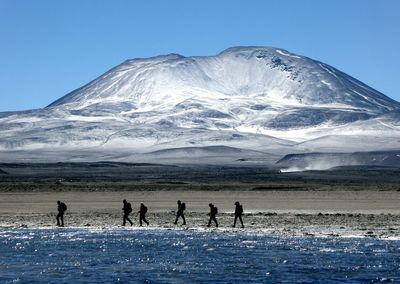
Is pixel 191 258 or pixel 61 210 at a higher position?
pixel 61 210

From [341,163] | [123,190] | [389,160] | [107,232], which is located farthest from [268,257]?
[389,160]

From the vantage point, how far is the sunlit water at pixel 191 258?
24844 mm

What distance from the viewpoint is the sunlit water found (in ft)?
81.5

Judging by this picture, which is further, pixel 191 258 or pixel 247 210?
pixel 247 210

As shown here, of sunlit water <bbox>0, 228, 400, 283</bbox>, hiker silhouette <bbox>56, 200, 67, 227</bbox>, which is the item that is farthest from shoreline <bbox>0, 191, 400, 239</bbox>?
sunlit water <bbox>0, 228, 400, 283</bbox>

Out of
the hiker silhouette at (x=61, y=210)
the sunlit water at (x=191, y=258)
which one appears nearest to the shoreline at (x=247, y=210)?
the hiker silhouette at (x=61, y=210)

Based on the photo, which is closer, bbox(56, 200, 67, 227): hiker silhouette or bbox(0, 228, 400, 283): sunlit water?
bbox(0, 228, 400, 283): sunlit water

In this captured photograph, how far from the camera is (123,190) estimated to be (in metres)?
71.3

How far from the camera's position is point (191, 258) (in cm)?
2883

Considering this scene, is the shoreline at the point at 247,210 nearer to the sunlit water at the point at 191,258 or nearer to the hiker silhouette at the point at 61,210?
the hiker silhouette at the point at 61,210

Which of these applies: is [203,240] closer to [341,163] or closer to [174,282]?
[174,282]

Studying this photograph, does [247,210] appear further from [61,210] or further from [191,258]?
[191,258]

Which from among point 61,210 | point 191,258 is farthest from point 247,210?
point 191,258

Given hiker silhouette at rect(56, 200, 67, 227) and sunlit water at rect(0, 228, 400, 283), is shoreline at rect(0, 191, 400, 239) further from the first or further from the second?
sunlit water at rect(0, 228, 400, 283)
